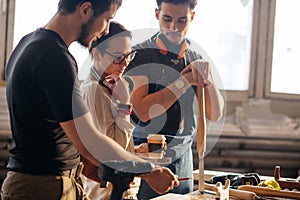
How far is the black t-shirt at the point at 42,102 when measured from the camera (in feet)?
4.33

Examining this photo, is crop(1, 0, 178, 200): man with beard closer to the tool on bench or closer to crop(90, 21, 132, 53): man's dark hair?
the tool on bench

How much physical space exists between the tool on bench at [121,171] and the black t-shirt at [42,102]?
23 centimetres

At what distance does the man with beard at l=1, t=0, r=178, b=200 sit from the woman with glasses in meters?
0.41

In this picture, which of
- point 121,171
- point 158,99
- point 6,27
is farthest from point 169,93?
point 6,27

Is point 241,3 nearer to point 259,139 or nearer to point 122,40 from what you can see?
point 259,139

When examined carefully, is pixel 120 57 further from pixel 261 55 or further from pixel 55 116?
pixel 261 55

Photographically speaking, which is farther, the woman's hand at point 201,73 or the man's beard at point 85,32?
the woman's hand at point 201,73

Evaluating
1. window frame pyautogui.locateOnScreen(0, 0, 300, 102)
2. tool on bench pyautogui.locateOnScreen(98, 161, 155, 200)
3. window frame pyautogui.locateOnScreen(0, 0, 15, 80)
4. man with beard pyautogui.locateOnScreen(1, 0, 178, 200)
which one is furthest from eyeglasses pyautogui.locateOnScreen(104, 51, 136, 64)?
window frame pyautogui.locateOnScreen(0, 0, 300, 102)

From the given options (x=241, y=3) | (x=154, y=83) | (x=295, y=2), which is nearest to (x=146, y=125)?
(x=154, y=83)

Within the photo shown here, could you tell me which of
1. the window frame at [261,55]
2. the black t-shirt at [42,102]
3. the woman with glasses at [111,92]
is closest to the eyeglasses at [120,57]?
the woman with glasses at [111,92]

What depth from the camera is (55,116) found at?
4.38ft

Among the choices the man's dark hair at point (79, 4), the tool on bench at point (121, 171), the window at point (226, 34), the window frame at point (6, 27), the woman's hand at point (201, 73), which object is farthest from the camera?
the window at point (226, 34)

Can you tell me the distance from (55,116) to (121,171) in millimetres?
301

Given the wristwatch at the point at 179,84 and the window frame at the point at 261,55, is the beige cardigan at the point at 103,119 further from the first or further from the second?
the window frame at the point at 261,55
